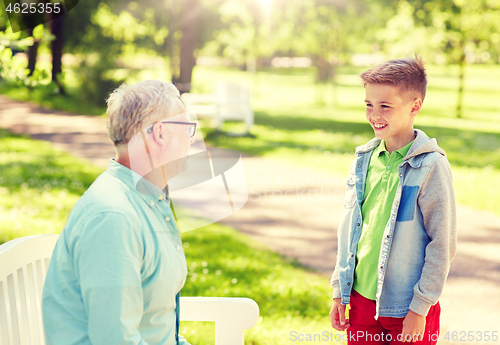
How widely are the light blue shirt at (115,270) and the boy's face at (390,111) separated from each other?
1.01 meters

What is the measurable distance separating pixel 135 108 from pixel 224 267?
10.9ft

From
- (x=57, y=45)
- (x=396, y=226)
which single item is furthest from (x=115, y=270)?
(x=57, y=45)

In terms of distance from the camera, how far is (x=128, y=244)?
1.44 m

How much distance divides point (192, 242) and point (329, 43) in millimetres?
17926

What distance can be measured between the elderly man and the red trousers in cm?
85

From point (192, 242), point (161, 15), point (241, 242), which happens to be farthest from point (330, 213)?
point (161, 15)

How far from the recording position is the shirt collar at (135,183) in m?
1.63

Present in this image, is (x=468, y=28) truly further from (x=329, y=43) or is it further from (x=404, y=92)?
(x=404, y=92)

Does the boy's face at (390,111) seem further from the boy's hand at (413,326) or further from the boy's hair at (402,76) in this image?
the boy's hand at (413,326)

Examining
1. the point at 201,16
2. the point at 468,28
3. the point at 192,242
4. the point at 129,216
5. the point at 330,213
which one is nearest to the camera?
the point at 129,216

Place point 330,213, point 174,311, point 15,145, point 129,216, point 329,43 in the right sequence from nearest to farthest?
1. point 129,216
2. point 174,311
3. point 330,213
4. point 15,145
5. point 329,43

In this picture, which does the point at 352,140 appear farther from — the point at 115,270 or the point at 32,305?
the point at 115,270

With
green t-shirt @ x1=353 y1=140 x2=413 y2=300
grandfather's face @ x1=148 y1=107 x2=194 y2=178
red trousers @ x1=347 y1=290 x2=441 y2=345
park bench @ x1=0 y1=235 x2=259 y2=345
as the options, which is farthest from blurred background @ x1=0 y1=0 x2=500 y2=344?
red trousers @ x1=347 y1=290 x2=441 y2=345

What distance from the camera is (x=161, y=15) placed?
1034 inches
